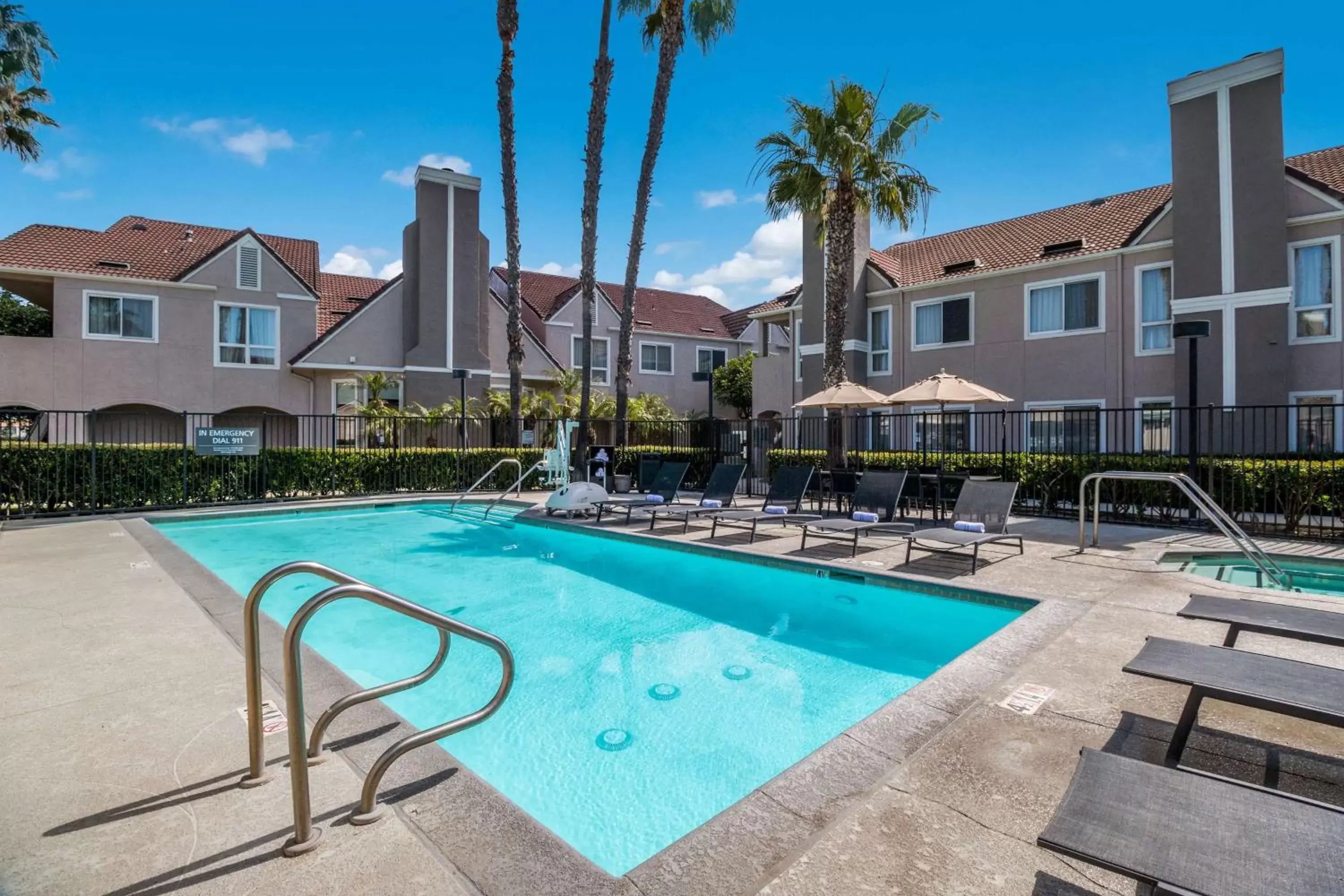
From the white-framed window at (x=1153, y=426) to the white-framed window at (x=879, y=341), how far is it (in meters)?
7.16

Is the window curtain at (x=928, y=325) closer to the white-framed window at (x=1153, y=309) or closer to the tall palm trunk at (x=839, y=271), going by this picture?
the white-framed window at (x=1153, y=309)

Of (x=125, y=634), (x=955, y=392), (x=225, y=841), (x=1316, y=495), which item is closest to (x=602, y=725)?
(x=225, y=841)

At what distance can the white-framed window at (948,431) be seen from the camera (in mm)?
19438

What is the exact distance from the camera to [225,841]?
8.34 feet

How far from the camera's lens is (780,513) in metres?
10.7

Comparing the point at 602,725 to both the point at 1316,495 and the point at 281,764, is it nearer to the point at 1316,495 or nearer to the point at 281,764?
the point at 281,764

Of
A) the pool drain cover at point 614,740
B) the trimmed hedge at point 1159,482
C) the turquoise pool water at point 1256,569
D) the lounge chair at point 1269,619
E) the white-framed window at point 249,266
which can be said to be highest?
the white-framed window at point 249,266

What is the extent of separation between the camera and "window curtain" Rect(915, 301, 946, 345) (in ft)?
68.5

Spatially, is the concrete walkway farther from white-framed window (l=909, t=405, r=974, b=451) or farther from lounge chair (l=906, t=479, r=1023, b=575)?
white-framed window (l=909, t=405, r=974, b=451)

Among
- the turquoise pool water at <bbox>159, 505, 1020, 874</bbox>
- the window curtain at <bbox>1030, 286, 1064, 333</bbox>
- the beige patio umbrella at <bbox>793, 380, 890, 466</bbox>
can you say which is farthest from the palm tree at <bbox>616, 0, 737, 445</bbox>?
the window curtain at <bbox>1030, 286, 1064, 333</bbox>

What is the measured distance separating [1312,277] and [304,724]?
20671 mm

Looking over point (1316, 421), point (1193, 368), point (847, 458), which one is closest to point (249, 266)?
point (847, 458)

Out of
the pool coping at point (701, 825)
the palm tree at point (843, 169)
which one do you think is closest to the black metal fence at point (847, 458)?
the palm tree at point (843, 169)

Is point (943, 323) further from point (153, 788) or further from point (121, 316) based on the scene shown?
point (121, 316)
